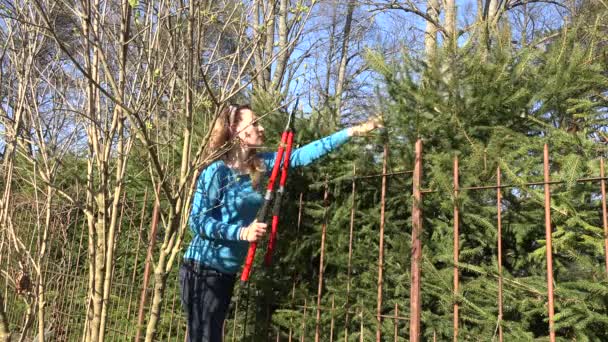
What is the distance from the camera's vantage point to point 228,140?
2477 millimetres

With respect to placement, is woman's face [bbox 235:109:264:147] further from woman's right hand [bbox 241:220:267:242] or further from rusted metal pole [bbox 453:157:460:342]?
rusted metal pole [bbox 453:157:460:342]

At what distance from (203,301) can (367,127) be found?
4.29ft

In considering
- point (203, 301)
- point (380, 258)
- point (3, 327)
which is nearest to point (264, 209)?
point (203, 301)

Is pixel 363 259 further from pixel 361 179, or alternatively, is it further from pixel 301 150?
pixel 301 150

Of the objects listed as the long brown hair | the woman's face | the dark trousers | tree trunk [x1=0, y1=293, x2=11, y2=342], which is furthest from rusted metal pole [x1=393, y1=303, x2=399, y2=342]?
tree trunk [x1=0, y1=293, x2=11, y2=342]

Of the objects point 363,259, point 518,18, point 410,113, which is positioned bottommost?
point 363,259

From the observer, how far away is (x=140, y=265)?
4633 mm

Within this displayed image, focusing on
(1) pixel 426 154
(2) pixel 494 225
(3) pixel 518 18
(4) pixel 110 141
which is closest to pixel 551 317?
(2) pixel 494 225

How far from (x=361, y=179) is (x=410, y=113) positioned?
499 mm

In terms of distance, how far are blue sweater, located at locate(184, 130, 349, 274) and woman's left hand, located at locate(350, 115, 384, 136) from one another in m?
0.06

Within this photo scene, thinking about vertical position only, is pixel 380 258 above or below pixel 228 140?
below

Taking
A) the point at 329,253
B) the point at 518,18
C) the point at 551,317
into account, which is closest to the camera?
the point at 551,317

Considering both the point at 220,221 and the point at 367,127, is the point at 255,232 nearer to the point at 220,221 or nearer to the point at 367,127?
the point at 220,221

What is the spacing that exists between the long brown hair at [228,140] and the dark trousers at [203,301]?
21.6 inches
